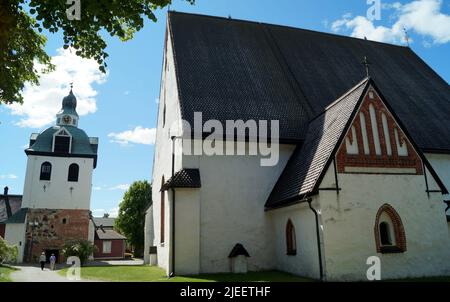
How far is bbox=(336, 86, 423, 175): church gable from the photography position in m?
12.1

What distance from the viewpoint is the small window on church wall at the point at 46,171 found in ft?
113

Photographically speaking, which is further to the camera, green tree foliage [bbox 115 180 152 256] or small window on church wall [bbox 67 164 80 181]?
green tree foliage [bbox 115 180 152 256]

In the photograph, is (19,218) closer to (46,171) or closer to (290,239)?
(46,171)

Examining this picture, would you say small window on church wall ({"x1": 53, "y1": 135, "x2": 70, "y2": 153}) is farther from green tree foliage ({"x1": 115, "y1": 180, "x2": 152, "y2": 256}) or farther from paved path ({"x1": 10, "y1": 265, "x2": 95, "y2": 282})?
paved path ({"x1": 10, "y1": 265, "x2": 95, "y2": 282})

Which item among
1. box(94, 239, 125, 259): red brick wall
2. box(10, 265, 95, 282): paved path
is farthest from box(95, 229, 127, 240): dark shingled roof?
box(10, 265, 95, 282): paved path

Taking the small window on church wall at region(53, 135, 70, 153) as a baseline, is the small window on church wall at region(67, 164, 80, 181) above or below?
below

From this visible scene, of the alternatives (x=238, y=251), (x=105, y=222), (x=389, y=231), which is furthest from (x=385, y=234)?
(x=105, y=222)

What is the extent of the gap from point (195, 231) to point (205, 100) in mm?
5969

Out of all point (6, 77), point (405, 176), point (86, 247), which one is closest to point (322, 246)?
point (405, 176)

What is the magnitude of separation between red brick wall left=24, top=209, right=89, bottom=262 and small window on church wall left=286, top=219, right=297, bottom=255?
25.2 metres

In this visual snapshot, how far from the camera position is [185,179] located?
→ 544 inches

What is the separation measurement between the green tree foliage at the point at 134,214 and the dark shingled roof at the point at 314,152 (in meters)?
32.3

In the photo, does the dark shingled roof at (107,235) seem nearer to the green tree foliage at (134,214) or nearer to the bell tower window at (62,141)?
the green tree foliage at (134,214)

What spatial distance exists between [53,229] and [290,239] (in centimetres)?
2707
